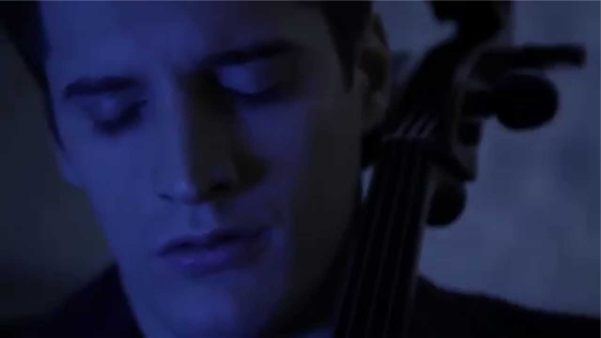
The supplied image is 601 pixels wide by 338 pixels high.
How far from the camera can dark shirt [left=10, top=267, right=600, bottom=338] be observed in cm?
57

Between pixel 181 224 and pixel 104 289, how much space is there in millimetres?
178

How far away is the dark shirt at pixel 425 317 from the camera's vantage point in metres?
0.57

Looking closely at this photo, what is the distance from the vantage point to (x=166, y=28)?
0.43 metres

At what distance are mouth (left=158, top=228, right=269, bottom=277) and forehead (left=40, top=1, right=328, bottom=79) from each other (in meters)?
0.08

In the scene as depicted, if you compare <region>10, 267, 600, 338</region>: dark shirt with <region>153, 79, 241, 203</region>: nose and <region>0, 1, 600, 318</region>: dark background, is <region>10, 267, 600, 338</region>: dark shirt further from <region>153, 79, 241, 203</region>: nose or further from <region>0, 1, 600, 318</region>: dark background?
<region>153, 79, 241, 203</region>: nose

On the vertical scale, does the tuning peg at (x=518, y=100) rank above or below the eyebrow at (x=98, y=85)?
below

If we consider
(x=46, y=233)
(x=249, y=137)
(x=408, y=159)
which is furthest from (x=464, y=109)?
(x=46, y=233)

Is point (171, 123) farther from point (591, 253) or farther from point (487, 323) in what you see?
point (591, 253)

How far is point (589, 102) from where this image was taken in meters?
0.73

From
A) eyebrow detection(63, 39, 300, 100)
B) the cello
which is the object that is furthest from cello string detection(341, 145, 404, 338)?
eyebrow detection(63, 39, 300, 100)

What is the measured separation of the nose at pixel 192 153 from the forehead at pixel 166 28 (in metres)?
0.02

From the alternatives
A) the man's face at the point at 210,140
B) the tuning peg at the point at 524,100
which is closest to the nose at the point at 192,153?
the man's face at the point at 210,140

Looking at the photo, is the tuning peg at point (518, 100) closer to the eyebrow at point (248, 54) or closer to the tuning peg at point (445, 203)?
the tuning peg at point (445, 203)

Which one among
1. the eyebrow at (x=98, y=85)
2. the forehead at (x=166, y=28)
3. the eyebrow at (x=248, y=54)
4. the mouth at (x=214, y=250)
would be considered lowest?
the mouth at (x=214, y=250)
